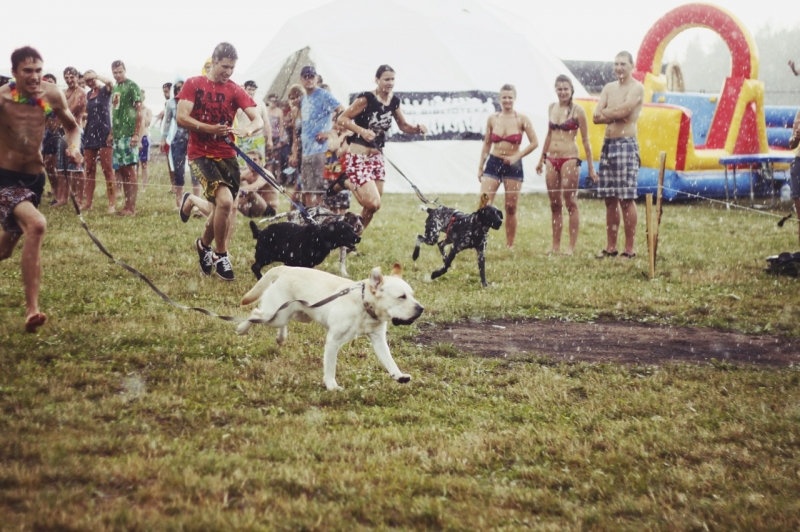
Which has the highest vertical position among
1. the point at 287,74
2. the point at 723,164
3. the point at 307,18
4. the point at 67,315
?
the point at 307,18

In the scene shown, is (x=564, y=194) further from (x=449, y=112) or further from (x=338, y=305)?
(x=449, y=112)

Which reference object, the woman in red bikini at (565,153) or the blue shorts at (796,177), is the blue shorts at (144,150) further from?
the blue shorts at (796,177)

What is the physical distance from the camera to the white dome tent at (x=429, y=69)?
61.5 ft

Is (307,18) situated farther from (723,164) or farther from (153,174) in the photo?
(723,164)

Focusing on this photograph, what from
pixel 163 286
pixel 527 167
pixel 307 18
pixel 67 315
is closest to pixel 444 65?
pixel 527 167

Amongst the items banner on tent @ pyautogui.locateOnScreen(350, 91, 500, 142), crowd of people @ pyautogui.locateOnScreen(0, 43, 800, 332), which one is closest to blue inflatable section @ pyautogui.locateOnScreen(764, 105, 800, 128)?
banner on tent @ pyautogui.locateOnScreen(350, 91, 500, 142)

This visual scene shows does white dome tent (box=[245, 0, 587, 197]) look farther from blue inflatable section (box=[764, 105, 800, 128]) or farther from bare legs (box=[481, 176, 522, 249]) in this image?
bare legs (box=[481, 176, 522, 249])

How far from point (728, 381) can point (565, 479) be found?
2000 millimetres

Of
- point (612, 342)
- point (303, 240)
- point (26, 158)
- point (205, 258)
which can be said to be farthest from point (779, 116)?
point (26, 158)

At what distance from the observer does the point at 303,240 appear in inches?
288

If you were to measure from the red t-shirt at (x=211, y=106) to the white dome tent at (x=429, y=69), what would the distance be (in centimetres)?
1062

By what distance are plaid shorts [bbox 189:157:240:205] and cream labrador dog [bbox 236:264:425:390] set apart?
259 centimetres

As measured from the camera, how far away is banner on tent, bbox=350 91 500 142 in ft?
60.9

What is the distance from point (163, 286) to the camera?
7215 millimetres
